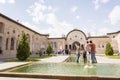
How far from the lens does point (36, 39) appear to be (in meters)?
42.9

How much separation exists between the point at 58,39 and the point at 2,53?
25.9m

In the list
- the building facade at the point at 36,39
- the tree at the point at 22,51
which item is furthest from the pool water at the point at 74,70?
the building facade at the point at 36,39

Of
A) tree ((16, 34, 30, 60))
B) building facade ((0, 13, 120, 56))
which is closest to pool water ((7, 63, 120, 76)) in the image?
tree ((16, 34, 30, 60))

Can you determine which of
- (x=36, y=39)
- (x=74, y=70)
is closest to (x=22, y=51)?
(x=74, y=70)

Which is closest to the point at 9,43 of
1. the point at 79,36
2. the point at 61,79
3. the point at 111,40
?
the point at 61,79

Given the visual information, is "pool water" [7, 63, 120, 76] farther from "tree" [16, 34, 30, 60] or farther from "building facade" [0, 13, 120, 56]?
"building facade" [0, 13, 120, 56]

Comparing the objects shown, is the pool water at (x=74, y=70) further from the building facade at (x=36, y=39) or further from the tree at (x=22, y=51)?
the building facade at (x=36, y=39)

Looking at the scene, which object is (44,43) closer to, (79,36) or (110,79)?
(79,36)

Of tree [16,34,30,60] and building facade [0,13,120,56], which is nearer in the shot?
tree [16,34,30,60]

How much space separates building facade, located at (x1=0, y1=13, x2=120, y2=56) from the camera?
83.2 feet

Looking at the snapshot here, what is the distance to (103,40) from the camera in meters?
45.3

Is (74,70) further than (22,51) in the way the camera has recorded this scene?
No

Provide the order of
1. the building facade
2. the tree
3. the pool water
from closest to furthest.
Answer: the pool water
the tree
the building facade

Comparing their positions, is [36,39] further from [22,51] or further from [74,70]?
[74,70]
